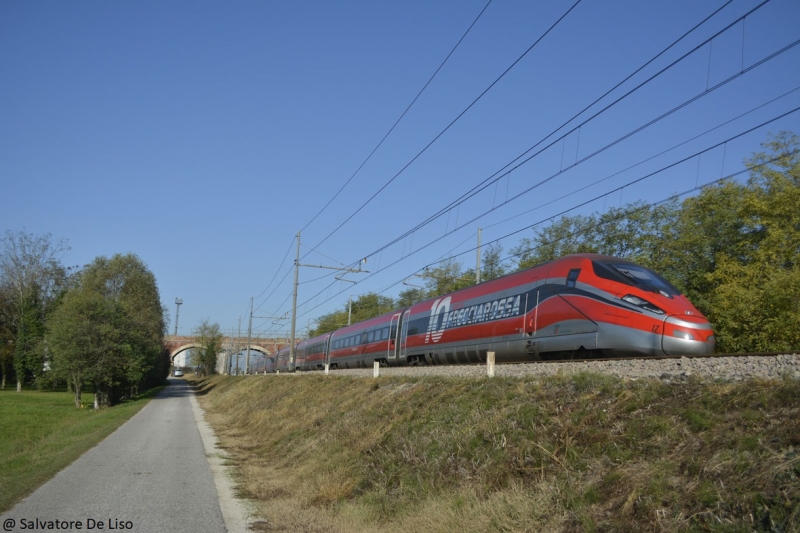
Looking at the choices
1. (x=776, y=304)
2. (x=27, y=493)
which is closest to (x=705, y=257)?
(x=776, y=304)

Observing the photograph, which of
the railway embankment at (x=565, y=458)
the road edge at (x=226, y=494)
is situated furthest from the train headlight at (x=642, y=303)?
the road edge at (x=226, y=494)

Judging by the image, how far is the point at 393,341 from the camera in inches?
1163

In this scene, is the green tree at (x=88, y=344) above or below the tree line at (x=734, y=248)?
below

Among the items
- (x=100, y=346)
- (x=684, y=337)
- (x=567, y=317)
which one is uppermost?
(x=567, y=317)

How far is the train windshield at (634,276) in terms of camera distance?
1455 cm

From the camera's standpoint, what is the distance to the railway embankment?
18.9 feet

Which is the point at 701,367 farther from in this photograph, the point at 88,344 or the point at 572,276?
the point at 88,344

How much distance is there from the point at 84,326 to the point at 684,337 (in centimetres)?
4293

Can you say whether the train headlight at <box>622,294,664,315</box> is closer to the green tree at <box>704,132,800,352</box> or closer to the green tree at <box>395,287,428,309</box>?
the green tree at <box>704,132,800,352</box>

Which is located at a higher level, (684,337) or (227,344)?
(684,337)

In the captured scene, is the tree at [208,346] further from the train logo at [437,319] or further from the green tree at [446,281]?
the train logo at [437,319]

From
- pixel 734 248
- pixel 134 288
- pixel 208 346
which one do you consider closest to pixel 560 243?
pixel 734 248

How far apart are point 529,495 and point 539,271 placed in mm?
11002

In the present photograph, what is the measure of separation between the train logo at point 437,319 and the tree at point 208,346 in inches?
3485
